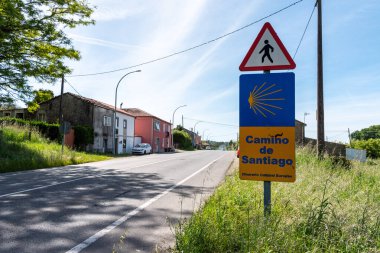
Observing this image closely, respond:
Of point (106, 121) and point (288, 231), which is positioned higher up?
point (106, 121)

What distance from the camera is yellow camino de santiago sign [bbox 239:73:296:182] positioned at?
4.09 meters

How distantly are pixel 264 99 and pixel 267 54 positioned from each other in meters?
0.60

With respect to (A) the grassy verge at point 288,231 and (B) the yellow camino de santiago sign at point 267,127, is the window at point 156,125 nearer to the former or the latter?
(A) the grassy verge at point 288,231

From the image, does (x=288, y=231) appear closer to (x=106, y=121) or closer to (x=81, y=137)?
(x=81, y=137)

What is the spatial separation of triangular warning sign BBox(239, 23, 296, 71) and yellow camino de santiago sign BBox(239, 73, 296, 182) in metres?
0.12

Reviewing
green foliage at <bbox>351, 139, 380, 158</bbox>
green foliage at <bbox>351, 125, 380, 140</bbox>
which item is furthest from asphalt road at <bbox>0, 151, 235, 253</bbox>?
green foliage at <bbox>351, 125, 380, 140</bbox>

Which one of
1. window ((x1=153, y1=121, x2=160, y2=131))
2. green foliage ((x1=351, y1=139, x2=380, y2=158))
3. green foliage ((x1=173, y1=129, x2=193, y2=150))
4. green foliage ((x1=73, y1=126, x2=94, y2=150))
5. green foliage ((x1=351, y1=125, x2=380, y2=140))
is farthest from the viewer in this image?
green foliage ((x1=351, y1=125, x2=380, y2=140))

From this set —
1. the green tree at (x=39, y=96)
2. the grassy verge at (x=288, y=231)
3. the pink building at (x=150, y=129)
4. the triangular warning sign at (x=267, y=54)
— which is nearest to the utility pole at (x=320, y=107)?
the grassy verge at (x=288, y=231)

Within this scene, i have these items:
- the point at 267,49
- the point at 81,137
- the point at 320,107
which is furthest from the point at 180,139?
the point at 267,49

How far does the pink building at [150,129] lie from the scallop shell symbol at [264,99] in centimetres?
5061

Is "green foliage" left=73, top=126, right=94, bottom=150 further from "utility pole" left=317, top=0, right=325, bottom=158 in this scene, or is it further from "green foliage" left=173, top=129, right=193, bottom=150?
"green foliage" left=173, top=129, right=193, bottom=150

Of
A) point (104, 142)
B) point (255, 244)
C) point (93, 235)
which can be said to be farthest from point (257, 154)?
point (104, 142)

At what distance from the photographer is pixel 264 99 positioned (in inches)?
167

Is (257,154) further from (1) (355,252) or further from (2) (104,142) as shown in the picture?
(2) (104,142)
